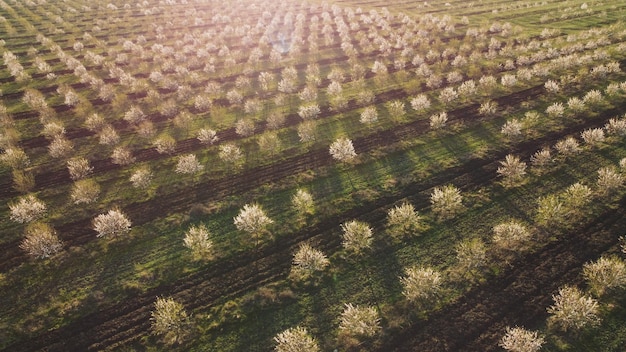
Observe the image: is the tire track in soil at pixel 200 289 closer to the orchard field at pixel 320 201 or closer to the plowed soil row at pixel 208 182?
the orchard field at pixel 320 201

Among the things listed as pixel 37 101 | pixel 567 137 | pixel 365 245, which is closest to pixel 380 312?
pixel 365 245

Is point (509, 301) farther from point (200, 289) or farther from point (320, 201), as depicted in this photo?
point (200, 289)

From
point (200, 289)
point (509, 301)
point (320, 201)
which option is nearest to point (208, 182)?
point (320, 201)

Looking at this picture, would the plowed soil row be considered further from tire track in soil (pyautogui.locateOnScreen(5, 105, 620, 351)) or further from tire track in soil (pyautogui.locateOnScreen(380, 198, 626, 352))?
tire track in soil (pyautogui.locateOnScreen(380, 198, 626, 352))

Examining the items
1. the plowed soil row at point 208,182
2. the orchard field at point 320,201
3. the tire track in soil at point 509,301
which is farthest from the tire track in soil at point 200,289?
the plowed soil row at point 208,182

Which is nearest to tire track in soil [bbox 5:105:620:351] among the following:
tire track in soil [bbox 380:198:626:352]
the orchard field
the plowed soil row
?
the orchard field

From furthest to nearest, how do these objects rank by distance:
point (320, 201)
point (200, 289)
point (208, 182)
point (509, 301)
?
point (208, 182) → point (320, 201) → point (200, 289) → point (509, 301)

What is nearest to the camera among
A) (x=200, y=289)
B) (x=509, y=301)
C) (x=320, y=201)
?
(x=509, y=301)
